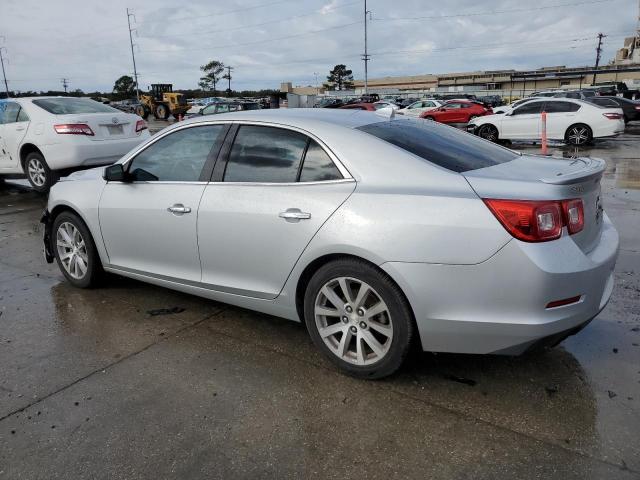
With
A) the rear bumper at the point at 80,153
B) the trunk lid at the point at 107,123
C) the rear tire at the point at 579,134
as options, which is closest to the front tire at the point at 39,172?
the rear bumper at the point at 80,153

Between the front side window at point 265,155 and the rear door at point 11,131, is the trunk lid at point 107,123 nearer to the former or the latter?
the rear door at point 11,131

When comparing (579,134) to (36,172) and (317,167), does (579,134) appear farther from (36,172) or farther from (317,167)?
(317,167)

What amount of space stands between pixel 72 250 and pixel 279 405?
9.24ft

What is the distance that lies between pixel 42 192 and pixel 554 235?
30.4 ft

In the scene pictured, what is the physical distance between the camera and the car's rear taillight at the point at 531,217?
8.46 feet

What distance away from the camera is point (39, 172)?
30.1ft

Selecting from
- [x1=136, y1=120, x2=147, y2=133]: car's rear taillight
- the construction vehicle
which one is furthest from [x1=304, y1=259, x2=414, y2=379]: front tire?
the construction vehicle

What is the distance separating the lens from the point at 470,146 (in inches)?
139

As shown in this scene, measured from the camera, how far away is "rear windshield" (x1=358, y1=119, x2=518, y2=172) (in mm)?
3084

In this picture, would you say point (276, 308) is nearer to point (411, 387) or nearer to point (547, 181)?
point (411, 387)

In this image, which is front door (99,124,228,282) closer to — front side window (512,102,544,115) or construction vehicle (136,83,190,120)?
front side window (512,102,544,115)

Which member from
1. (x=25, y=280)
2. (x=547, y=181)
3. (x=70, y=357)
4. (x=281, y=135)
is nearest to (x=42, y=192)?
(x=25, y=280)

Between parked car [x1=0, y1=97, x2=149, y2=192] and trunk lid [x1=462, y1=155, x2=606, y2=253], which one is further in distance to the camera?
parked car [x1=0, y1=97, x2=149, y2=192]

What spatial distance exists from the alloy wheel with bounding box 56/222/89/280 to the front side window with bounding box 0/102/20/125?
5710 millimetres
